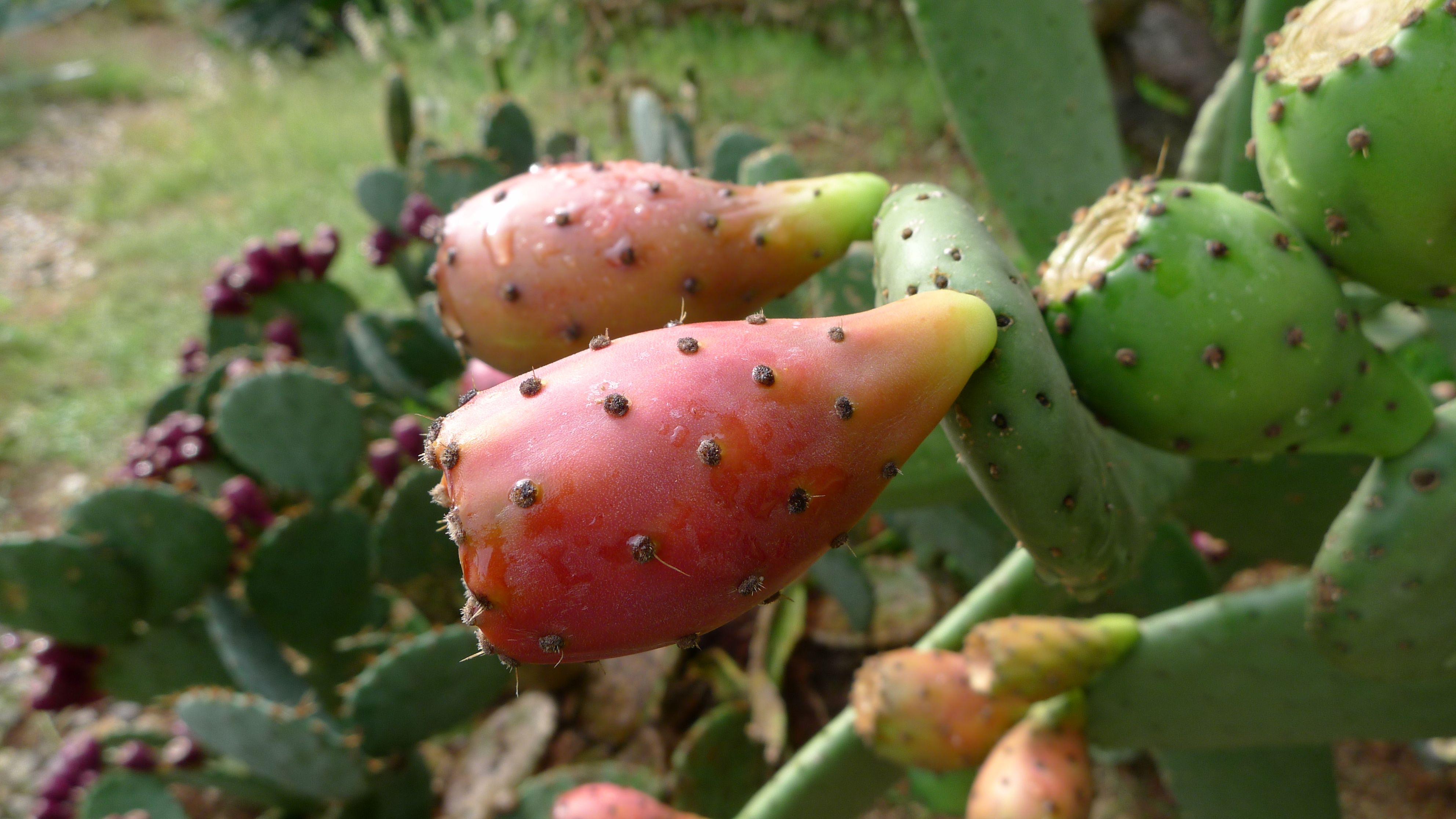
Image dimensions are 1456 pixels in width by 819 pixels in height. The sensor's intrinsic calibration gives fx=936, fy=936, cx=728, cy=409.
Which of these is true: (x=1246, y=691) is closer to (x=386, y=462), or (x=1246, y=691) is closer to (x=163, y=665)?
(x=386, y=462)

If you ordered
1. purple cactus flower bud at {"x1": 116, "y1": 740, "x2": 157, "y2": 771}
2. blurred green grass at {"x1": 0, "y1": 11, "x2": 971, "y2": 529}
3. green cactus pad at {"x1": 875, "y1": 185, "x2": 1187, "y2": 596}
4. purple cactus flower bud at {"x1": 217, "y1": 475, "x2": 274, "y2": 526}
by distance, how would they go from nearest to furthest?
green cactus pad at {"x1": 875, "y1": 185, "x2": 1187, "y2": 596}, purple cactus flower bud at {"x1": 116, "y1": 740, "x2": 157, "y2": 771}, purple cactus flower bud at {"x1": 217, "y1": 475, "x2": 274, "y2": 526}, blurred green grass at {"x1": 0, "y1": 11, "x2": 971, "y2": 529}

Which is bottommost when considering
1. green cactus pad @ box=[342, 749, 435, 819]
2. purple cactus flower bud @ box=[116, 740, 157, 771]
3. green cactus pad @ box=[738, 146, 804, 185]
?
green cactus pad @ box=[342, 749, 435, 819]

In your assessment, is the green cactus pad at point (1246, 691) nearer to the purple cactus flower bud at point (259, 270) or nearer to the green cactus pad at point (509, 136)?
the green cactus pad at point (509, 136)

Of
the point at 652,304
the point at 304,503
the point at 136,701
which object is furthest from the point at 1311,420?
the point at 136,701

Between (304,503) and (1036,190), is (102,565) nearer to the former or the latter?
(304,503)

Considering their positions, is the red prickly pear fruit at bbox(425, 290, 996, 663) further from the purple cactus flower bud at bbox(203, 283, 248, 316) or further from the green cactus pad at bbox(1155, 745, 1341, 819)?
the purple cactus flower bud at bbox(203, 283, 248, 316)

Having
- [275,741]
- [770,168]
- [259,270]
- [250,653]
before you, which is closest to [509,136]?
[259,270]

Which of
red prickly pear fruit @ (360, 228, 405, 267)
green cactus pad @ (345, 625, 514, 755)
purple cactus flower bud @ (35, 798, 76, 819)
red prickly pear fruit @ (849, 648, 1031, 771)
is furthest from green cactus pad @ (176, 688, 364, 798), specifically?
red prickly pear fruit @ (360, 228, 405, 267)
